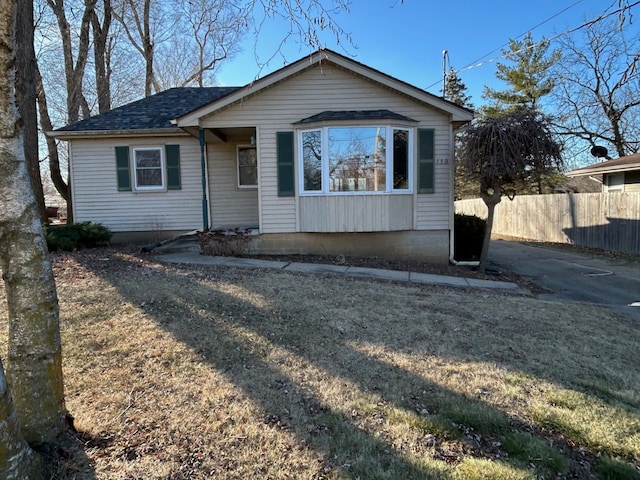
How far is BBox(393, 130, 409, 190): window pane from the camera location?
9.41 meters

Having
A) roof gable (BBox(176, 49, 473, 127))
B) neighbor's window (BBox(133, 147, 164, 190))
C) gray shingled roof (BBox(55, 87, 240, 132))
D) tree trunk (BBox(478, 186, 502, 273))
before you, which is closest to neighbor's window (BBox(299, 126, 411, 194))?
roof gable (BBox(176, 49, 473, 127))

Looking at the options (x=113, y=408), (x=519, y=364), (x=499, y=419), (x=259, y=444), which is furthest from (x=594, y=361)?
(x=113, y=408)

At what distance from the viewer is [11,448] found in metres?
1.93

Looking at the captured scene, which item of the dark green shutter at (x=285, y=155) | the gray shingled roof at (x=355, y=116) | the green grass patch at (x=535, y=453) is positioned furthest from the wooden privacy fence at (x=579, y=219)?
the green grass patch at (x=535, y=453)

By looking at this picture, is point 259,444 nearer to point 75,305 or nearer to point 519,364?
point 519,364

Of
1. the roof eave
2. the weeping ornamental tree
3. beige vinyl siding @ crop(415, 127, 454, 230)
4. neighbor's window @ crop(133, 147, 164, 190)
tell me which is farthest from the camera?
neighbor's window @ crop(133, 147, 164, 190)

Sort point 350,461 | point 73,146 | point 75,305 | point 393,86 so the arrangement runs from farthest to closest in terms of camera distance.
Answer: point 73,146
point 393,86
point 75,305
point 350,461

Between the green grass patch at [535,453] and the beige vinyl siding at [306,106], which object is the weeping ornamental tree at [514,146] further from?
the green grass patch at [535,453]

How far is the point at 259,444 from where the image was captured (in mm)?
2576

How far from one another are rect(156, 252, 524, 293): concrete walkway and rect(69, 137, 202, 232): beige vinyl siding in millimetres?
2900

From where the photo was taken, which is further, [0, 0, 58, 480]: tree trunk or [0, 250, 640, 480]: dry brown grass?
[0, 250, 640, 480]: dry brown grass

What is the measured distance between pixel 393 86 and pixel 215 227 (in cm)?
597

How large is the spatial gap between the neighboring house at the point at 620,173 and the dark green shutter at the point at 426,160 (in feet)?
30.2

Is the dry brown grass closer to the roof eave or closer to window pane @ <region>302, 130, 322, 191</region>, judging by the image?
window pane @ <region>302, 130, 322, 191</region>
